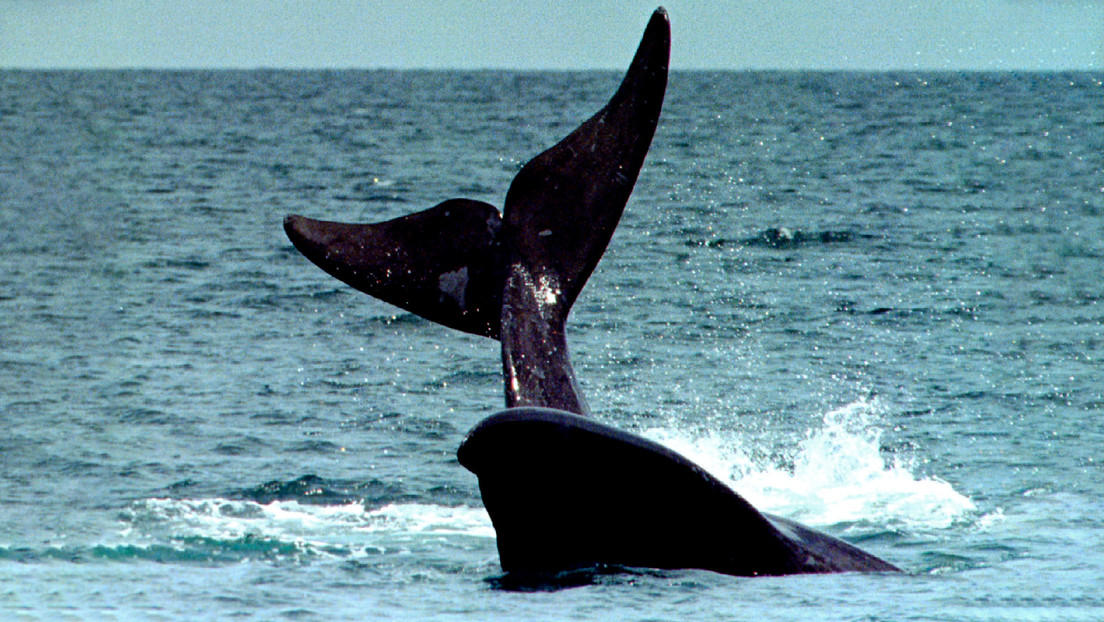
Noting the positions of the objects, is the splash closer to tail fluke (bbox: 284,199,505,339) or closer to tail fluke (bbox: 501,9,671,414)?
tail fluke (bbox: 501,9,671,414)

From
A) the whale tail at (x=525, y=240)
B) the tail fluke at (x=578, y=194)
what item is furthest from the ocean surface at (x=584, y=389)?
the tail fluke at (x=578, y=194)

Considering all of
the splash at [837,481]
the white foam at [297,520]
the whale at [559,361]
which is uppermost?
the whale at [559,361]

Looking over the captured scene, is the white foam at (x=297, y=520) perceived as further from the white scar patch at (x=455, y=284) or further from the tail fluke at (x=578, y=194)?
the tail fluke at (x=578, y=194)

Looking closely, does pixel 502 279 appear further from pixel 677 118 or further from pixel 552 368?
pixel 677 118

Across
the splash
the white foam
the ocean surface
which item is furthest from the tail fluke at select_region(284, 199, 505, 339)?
the splash

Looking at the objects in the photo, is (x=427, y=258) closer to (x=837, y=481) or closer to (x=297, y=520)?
(x=297, y=520)

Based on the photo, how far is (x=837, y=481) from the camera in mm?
13984

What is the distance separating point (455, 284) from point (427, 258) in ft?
0.79

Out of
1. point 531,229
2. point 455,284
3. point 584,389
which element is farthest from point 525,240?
point 584,389

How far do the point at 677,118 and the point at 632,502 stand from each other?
73.8m

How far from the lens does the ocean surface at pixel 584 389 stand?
9906mm

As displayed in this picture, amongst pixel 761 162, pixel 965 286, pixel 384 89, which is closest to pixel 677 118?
pixel 761 162

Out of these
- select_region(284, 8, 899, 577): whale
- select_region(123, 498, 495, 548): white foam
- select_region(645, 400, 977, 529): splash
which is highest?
select_region(284, 8, 899, 577): whale

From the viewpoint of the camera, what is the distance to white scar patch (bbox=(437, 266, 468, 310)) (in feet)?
34.1
